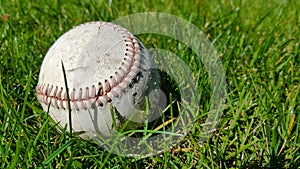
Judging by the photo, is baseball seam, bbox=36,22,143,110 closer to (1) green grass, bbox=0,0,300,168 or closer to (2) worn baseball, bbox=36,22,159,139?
(2) worn baseball, bbox=36,22,159,139

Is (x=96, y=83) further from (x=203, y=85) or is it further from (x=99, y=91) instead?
(x=203, y=85)

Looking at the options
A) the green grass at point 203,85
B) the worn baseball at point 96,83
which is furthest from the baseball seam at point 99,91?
the green grass at point 203,85

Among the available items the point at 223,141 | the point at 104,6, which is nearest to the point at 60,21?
the point at 104,6

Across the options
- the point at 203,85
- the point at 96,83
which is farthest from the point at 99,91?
the point at 203,85

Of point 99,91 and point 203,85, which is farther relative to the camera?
point 203,85

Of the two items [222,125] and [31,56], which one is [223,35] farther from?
[31,56]

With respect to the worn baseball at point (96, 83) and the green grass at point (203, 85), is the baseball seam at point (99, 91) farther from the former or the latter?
the green grass at point (203, 85)
